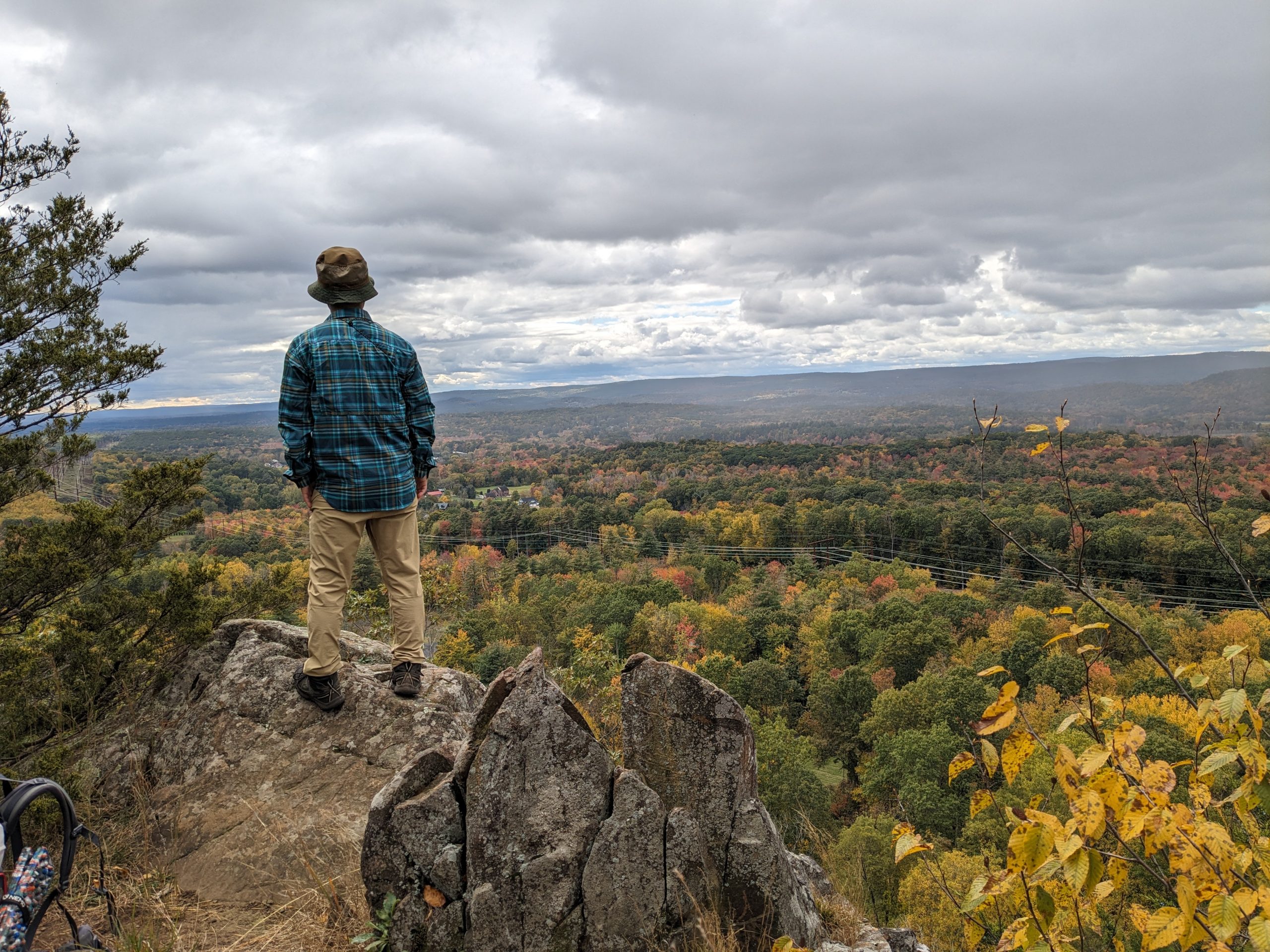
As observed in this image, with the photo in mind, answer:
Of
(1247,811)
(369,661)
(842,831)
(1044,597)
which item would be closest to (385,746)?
(369,661)

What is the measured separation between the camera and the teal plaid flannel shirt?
4.22 m

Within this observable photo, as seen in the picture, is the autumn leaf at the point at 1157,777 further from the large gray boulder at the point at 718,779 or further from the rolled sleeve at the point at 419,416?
the rolled sleeve at the point at 419,416

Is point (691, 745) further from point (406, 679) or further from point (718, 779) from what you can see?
point (406, 679)

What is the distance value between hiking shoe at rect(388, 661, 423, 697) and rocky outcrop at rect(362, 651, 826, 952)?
1705mm

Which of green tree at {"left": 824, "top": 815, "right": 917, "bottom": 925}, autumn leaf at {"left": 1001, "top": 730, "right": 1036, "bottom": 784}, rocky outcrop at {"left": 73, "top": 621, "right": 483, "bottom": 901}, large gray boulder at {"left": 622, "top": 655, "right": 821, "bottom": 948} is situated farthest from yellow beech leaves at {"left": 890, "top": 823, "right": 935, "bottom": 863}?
green tree at {"left": 824, "top": 815, "right": 917, "bottom": 925}

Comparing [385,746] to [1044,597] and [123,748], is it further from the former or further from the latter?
[1044,597]

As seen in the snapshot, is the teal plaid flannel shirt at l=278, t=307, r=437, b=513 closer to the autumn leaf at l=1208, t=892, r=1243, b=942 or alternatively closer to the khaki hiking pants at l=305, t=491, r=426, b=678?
the khaki hiking pants at l=305, t=491, r=426, b=678

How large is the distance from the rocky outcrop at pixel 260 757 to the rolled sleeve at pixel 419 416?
179 cm

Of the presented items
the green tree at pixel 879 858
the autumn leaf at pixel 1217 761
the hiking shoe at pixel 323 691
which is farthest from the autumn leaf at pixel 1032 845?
the green tree at pixel 879 858

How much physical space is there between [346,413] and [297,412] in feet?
0.96

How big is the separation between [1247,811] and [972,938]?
3.13 ft

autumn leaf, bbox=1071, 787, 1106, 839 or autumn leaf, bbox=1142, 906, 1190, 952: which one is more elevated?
autumn leaf, bbox=1071, 787, 1106, 839

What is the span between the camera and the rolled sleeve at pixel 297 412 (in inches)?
165

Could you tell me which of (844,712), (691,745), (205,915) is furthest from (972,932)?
(844,712)
